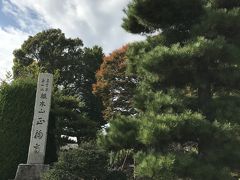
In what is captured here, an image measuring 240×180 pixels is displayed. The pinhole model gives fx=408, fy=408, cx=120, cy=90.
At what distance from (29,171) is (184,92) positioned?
475 cm

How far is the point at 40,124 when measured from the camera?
1092 centimetres

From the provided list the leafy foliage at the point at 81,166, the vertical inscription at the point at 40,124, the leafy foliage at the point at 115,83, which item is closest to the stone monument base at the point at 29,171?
the vertical inscription at the point at 40,124

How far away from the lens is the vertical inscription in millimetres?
10742

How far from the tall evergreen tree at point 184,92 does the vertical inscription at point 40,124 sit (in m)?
3.54

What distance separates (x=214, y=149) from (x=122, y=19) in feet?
11.5

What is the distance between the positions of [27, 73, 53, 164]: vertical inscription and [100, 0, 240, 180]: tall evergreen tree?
3.54 m

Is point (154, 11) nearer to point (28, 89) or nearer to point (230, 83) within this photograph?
point (230, 83)

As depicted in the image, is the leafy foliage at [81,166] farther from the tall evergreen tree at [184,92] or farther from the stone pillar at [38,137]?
the stone pillar at [38,137]

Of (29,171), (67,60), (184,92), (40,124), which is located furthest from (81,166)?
(67,60)

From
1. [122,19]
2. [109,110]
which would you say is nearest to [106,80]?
[109,110]

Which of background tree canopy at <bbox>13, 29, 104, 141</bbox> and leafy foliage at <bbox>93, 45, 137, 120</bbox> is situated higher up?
background tree canopy at <bbox>13, 29, 104, 141</bbox>

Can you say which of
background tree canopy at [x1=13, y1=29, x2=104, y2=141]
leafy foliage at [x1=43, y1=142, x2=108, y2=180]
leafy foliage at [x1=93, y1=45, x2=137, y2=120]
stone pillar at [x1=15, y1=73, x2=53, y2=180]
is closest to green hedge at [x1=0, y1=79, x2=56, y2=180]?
stone pillar at [x1=15, y1=73, x2=53, y2=180]

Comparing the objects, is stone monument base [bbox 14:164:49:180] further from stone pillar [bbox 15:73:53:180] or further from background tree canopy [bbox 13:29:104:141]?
background tree canopy [bbox 13:29:104:141]

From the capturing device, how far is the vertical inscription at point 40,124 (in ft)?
35.2
